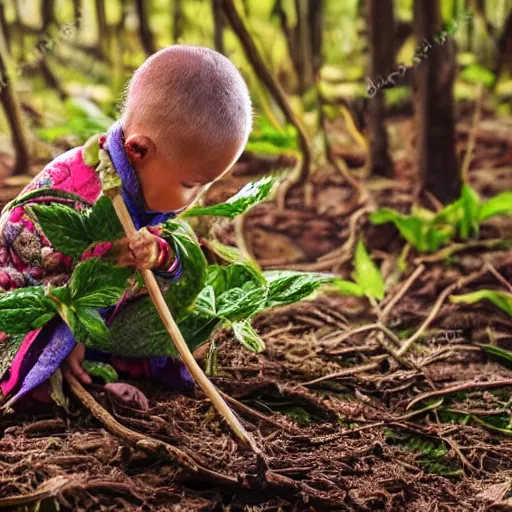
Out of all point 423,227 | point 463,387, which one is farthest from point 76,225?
point 423,227

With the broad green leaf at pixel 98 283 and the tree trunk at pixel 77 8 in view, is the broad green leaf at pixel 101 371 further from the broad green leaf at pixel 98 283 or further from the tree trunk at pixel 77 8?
the tree trunk at pixel 77 8

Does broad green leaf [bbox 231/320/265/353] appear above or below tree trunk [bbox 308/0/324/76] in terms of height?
below

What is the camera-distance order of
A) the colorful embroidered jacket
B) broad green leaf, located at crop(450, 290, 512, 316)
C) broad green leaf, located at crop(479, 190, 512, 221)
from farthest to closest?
broad green leaf, located at crop(479, 190, 512, 221)
broad green leaf, located at crop(450, 290, 512, 316)
the colorful embroidered jacket

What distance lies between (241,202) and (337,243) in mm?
1079

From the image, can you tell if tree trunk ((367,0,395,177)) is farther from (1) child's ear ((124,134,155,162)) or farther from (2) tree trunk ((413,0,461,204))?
(1) child's ear ((124,134,155,162))

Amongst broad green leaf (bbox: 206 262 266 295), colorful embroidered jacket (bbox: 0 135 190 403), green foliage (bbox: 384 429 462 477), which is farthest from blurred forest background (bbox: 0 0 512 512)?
broad green leaf (bbox: 206 262 266 295)

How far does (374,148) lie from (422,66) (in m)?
0.41

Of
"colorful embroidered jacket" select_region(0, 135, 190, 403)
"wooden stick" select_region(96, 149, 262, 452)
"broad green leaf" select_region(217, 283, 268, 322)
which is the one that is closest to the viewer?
"wooden stick" select_region(96, 149, 262, 452)

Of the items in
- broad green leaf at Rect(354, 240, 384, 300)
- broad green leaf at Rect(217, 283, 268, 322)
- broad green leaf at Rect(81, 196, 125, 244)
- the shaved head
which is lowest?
broad green leaf at Rect(354, 240, 384, 300)

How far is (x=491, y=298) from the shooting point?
1.95 m

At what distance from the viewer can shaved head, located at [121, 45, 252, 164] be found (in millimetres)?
1166

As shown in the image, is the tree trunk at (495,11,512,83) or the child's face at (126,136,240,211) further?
the tree trunk at (495,11,512,83)

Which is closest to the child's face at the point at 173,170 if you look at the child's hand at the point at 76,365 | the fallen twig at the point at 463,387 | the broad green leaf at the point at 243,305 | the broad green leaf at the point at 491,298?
the broad green leaf at the point at 243,305

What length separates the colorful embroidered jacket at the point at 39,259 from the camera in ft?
4.10
